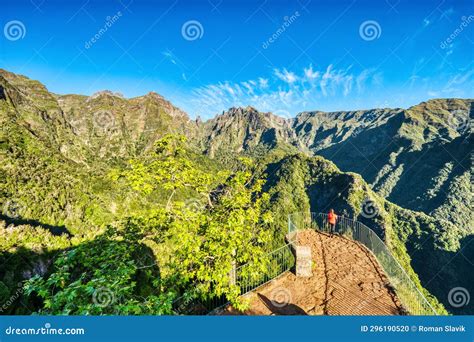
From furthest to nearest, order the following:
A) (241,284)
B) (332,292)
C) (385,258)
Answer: (385,258)
(332,292)
(241,284)

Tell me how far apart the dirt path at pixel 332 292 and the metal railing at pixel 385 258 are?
57 centimetres

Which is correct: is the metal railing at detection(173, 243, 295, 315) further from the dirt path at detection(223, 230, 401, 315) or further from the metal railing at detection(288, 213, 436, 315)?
the metal railing at detection(288, 213, 436, 315)

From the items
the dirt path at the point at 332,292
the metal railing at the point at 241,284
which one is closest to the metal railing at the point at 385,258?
the dirt path at the point at 332,292

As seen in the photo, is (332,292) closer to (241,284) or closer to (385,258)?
(241,284)

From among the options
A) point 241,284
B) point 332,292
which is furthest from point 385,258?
point 241,284

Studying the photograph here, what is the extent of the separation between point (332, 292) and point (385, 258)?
5.43 metres

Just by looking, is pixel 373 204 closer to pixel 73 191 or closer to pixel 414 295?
pixel 73 191

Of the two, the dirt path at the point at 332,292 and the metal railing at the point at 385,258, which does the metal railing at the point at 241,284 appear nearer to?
the dirt path at the point at 332,292

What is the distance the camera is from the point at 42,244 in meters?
19.2

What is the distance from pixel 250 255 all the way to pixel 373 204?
15602cm

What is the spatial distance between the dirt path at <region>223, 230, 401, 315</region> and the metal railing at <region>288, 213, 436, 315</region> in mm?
567

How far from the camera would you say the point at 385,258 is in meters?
16.3

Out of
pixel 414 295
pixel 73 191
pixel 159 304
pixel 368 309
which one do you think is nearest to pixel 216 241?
pixel 159 304

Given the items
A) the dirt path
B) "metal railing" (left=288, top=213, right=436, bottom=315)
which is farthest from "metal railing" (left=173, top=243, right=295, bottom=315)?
"metal railing" (left=288, top=213, right=436, bottom=315)
